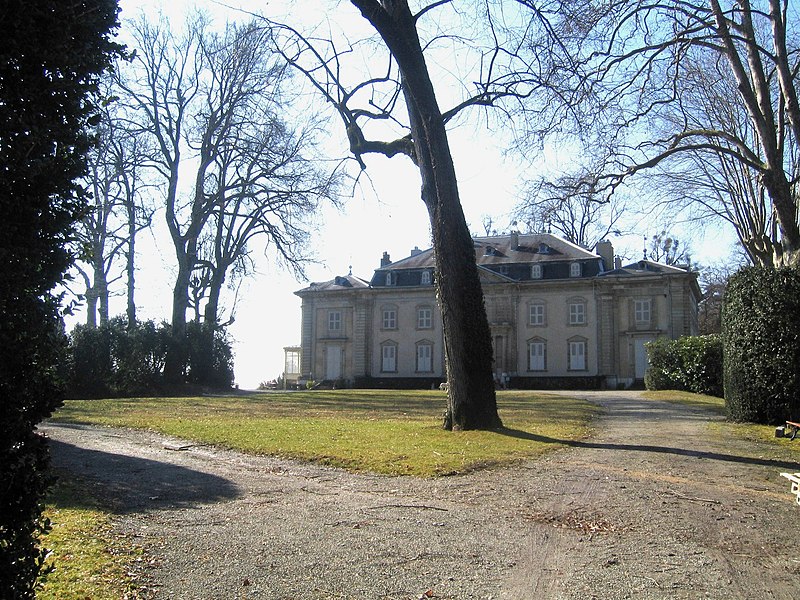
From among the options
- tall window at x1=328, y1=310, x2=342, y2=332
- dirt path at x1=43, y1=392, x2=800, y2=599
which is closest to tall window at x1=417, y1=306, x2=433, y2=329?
tall window at x1=328, y1=310, x2=342, y2=332

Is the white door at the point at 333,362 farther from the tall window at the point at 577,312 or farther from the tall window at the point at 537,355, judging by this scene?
the tall window at the point at 577,312

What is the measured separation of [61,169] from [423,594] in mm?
3136

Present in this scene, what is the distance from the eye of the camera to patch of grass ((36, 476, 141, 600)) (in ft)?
13.1

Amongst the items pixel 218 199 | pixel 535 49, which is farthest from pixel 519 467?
pixel 218 199

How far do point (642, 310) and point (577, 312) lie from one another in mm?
4069

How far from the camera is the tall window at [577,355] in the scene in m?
43.8

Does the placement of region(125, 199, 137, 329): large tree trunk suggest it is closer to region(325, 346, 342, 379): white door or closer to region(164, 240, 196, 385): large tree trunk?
region(164, 240, 196, 385): large tree trunk

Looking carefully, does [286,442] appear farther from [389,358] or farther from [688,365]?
[389,358]

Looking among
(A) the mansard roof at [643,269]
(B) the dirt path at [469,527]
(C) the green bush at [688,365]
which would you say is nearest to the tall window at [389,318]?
(A) the mansard roof at [643,269]

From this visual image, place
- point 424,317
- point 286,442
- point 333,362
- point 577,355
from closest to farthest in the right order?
point 286,442 → point 577,355 → point 424,317 → point 333,362

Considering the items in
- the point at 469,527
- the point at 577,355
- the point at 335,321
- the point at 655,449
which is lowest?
the point at 469,527

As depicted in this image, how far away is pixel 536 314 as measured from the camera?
4531 cm

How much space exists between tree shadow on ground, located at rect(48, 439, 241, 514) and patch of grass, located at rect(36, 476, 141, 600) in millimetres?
403

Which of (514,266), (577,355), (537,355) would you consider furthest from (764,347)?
(514,266)
